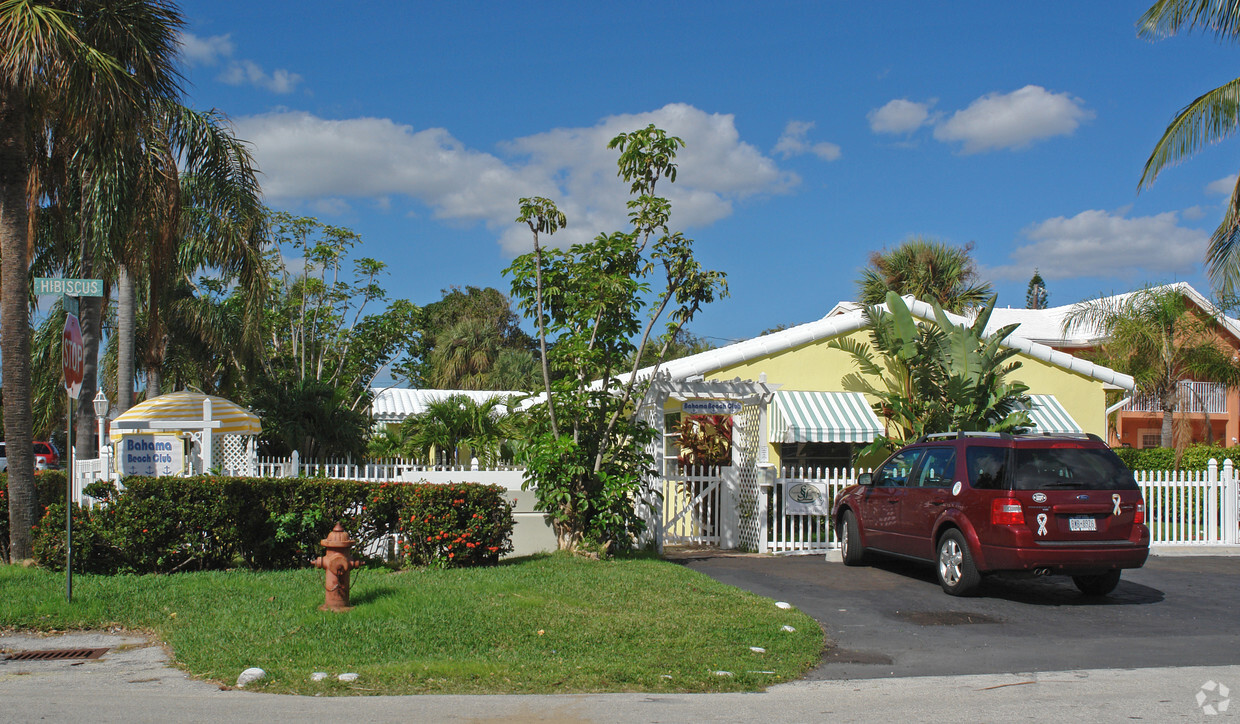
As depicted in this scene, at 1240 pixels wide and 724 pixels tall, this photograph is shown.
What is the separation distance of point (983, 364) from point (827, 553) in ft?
14.6

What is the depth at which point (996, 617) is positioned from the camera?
9.26 metres

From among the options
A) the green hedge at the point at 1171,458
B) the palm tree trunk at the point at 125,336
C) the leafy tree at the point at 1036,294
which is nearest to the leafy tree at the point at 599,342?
the palm tree trunk at the point at 125,336

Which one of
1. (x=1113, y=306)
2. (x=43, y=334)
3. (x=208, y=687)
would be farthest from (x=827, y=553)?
(x=43, y=334)

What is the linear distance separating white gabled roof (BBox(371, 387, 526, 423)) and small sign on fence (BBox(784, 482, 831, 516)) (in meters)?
13.2

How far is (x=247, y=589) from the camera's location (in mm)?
9406

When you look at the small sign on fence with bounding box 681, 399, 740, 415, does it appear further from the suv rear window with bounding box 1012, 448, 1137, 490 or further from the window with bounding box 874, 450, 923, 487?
the suv rear window with bounding box 1012, 448, 1137, 490

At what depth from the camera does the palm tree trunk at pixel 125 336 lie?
725 inches

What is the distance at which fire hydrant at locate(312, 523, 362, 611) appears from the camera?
8383 mm

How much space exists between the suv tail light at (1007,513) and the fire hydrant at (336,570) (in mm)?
6350

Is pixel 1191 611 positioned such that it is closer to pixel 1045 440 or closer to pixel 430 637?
pixel 1045 440

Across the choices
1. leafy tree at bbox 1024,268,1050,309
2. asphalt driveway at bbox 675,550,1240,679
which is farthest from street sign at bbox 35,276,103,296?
leafy tree at bbox 1024,268,1050,309

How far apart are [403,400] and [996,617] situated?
75.6 feet

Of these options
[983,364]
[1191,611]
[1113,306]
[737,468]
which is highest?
[1113,306]

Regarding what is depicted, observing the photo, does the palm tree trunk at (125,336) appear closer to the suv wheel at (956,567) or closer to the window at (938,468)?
the window at (938,468)
